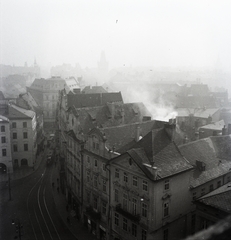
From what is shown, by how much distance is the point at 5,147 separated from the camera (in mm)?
66000

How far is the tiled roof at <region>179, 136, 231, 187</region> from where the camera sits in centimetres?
3775

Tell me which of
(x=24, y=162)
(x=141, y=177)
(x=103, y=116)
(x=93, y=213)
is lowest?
(x=24, y=162)

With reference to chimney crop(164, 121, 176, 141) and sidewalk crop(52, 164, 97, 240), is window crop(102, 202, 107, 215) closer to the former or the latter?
sidewalk crop(52, 164, 97, 240)

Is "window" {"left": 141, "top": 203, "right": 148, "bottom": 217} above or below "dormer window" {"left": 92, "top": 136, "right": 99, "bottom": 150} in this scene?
below

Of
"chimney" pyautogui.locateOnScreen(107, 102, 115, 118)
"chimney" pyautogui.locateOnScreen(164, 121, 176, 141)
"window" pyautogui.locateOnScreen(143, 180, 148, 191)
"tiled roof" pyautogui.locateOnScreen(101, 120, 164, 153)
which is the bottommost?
"window" pyautogui.locateOnScreen(143, 180, 148, 191)

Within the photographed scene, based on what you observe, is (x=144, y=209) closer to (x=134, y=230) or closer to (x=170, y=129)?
(x=134, y=230)

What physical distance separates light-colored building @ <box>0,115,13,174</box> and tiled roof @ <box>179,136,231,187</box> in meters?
43.5

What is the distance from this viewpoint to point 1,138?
6506 centimetres

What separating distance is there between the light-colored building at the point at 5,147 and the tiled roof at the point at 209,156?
143 ft

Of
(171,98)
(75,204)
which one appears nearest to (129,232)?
(75,204)

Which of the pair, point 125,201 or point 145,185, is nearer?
point 145,185

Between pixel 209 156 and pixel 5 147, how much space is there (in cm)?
4760

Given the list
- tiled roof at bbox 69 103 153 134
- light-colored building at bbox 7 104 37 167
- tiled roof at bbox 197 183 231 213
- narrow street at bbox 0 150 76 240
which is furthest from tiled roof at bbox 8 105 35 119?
tiled roof at bbox 197 183 231 213

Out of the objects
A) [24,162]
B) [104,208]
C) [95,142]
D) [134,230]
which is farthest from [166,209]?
[24,162]
